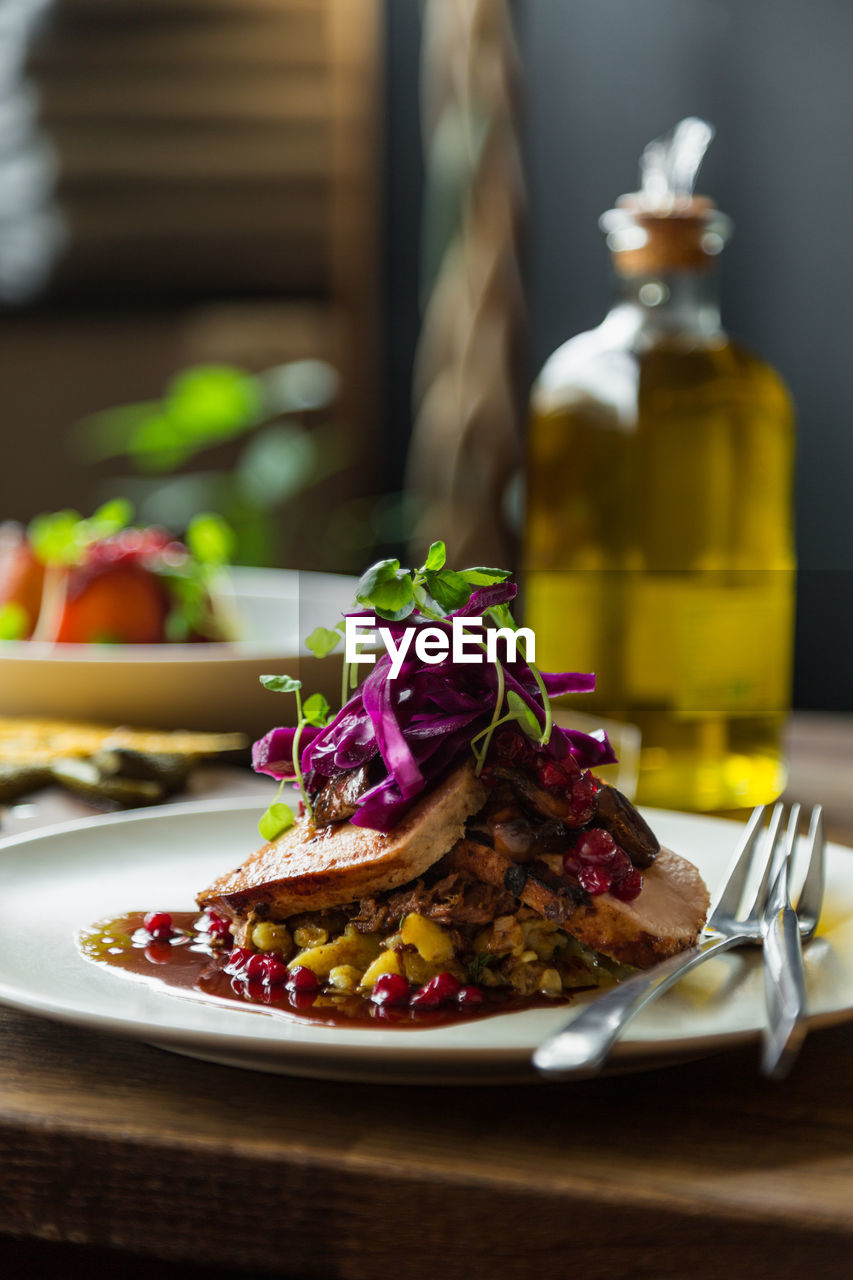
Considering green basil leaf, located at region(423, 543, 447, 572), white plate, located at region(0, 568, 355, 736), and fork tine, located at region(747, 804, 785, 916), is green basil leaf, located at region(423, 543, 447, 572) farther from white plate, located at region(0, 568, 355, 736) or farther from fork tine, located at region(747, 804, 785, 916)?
white plate, located at region(0, 568, 355, 736)

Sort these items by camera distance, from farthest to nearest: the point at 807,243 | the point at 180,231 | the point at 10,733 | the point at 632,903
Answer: the point at 180,231, the point at 807,243, the point at 10,733, the point at 632,903

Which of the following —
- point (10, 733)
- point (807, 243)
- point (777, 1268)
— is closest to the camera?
point (777, 1268)

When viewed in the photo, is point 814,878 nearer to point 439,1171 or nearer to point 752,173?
point 439,1171

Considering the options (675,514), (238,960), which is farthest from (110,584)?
(238,960)

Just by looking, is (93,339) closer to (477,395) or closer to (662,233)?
(477,395)

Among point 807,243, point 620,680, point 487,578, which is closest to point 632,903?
point 487,578

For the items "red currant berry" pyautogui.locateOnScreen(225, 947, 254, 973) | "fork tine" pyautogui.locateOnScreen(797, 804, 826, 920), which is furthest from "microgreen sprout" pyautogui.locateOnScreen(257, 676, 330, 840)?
"fork tine" pyautogui.locateOnScreen(797, 804, 826, 920)

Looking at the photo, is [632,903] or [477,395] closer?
[632,903]
